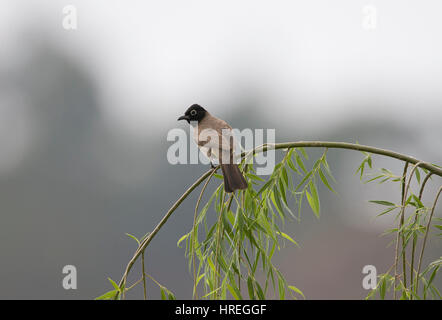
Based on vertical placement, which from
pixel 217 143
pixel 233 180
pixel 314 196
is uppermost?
pixel 217 143

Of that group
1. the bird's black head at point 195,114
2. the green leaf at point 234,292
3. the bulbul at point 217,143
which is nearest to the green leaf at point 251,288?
the green leaf at point 234,292

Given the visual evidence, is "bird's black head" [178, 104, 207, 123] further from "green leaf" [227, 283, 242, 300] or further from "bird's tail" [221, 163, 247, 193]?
"green leaf" [227, 283, 242, 300]

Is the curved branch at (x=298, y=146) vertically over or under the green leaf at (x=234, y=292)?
over

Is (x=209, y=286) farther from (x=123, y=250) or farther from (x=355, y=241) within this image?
(x=123, y=250)

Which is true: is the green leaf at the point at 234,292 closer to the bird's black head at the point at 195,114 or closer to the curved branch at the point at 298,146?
the curved branch at the point at 298,146

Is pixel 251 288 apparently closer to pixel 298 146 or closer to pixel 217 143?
pixel 298 146

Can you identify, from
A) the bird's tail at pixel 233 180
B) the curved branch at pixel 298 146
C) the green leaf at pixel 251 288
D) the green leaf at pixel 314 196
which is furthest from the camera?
the green leaf at pixel 314 196

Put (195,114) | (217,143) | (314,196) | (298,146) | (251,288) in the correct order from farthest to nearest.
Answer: (195,114), (217,143), (314,196), (251,288), (298,146)

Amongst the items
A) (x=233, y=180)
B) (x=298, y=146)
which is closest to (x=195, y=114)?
(x=233, y=180)

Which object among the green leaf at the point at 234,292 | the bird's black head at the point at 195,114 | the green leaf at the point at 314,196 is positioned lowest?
the green leaf at the point at 234,292

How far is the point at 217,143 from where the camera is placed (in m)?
4.22

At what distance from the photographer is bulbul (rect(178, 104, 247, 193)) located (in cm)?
334

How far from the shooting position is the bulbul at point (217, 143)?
3.34m
